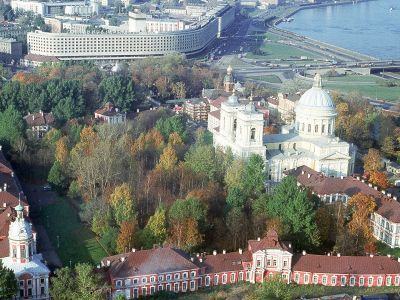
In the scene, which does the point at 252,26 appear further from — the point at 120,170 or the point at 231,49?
the point at 120,170

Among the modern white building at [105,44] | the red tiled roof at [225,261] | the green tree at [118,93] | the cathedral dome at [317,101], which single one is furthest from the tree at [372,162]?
the modern white building at [105,44]

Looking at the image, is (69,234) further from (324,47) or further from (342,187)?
(324,47)

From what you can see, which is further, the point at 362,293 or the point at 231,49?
the point at 231,49

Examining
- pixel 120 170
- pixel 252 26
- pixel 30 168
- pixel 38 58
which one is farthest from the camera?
pixel 252 26

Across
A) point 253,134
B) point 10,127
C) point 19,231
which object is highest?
point 19,231

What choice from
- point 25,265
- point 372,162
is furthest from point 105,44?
point 25,265

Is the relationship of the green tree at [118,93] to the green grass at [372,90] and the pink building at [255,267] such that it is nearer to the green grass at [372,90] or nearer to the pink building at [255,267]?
the green grass at [372,90]

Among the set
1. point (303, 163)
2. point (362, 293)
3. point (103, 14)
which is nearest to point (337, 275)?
point (362, 293)
